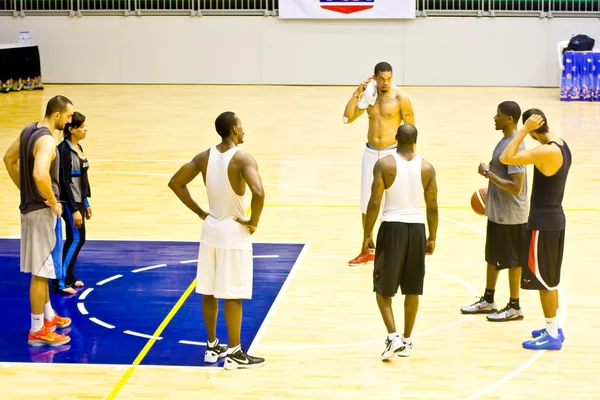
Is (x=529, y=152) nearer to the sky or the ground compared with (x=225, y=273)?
nearer to the sky

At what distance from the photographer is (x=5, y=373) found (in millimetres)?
7000

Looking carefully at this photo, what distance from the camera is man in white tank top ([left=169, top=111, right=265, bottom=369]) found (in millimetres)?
6730

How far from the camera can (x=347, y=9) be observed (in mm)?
26953

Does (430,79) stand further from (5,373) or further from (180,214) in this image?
(5,373)

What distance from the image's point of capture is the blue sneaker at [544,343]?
735 cm

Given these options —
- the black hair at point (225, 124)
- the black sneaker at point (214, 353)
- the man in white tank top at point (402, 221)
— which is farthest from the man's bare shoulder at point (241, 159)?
the black sneaker at point (214, 353)

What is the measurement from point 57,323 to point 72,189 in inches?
51.7

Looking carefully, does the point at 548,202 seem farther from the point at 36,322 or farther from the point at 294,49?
the point at 294,49

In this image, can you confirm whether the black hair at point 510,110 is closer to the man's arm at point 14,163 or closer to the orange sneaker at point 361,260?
the orange sneaker at point 361,260

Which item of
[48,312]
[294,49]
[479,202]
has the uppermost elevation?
[294,49]

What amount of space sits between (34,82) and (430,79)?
420 inches

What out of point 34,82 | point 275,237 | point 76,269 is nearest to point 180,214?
point 275,237

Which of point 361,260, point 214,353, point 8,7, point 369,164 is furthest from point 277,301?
point 8,7

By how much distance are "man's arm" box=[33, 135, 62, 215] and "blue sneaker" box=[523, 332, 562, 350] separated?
144 inches
